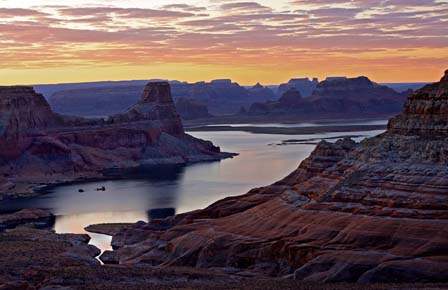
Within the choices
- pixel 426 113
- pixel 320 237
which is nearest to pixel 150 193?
pixel 426 113

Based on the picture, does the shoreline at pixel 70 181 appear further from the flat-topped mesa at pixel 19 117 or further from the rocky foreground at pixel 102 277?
the rocky foreground at pixel 102 277

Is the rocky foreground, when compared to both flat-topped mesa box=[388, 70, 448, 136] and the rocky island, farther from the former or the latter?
flat-topped mesa box=[388, 70, 448, 136]

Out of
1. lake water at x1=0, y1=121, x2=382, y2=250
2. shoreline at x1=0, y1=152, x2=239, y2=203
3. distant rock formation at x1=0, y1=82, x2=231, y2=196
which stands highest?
distant rock formation at x1=0, y1=82, x2=231, y2=196

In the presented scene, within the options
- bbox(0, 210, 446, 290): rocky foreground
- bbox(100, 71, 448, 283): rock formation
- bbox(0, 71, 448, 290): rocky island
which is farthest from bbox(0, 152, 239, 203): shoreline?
→ bbox(100, 71, 448, 283): rock formation

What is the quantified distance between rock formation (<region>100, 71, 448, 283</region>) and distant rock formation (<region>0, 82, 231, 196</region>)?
7867cm

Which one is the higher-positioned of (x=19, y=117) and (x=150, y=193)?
(x=19, y=117)

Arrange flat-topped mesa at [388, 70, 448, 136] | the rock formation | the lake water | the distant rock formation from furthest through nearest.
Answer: the distant rock formation, the lake water, flat-topped mesa at [388, 70, 448, 136], the rock formation

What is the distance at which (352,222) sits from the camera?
62.0 metres

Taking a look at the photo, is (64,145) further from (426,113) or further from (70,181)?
(426,113)

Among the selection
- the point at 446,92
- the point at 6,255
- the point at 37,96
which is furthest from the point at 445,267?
the point at 37,96

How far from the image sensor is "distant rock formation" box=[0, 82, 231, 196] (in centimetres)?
16400

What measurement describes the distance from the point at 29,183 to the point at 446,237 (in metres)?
107

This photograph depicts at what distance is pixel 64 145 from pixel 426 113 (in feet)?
386

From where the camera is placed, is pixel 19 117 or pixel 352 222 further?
pixel 19 117
